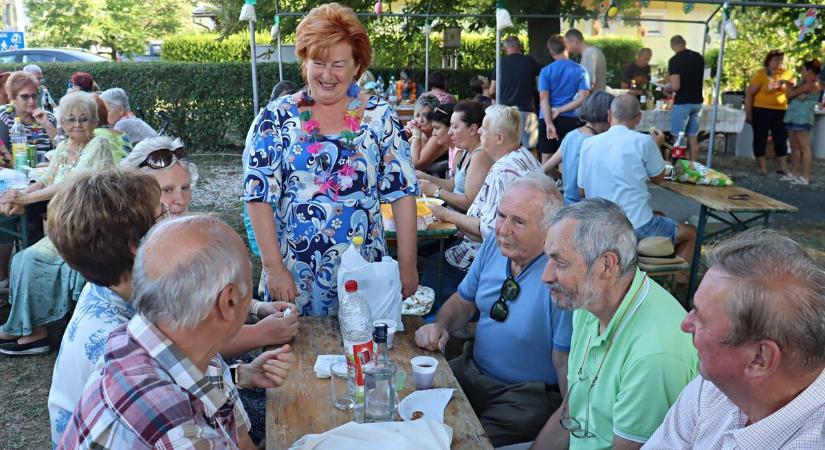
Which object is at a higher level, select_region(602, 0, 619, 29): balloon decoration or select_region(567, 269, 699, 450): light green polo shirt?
select_region(602, 0, 619, 29): balloon decoration

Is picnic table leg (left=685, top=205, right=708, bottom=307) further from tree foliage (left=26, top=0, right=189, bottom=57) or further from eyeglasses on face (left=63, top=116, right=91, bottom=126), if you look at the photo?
tree foliage (left=26, top=0, right=189, bottom=57)

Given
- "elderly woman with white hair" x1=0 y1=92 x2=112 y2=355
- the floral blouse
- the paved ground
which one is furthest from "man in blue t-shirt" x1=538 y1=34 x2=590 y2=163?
"elderly woman with white hair" x1=0 y1=92 x2=112 y2=355

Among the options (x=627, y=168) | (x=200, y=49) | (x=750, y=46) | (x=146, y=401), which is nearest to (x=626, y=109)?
(x=627, y=168)

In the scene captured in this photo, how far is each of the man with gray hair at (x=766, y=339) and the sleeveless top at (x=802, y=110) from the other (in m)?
9.69

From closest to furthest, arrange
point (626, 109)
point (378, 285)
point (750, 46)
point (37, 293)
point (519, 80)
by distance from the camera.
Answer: point (378, 285)
point (37, 293)
point (626, 109)
point (519, 80)
point (750, 46)

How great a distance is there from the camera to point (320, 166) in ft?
9.53

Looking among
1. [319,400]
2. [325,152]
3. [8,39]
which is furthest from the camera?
[8,39]

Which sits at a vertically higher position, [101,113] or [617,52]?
[617,52]

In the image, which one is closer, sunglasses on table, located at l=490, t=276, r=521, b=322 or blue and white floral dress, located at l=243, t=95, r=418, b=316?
sunglasses on table, located at l=490, t=276, r=521, b=322

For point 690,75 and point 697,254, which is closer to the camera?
point 697,254

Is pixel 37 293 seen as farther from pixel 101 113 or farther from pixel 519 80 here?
pixel 519 80

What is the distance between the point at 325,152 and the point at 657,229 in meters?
3.14

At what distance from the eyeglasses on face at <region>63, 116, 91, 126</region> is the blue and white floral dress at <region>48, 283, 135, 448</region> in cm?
350

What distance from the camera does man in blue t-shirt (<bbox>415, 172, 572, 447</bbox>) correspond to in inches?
102
